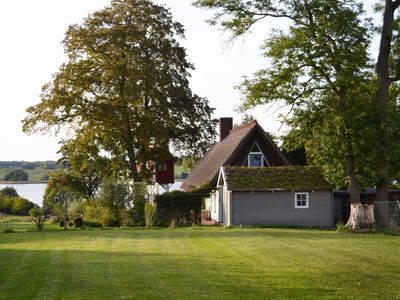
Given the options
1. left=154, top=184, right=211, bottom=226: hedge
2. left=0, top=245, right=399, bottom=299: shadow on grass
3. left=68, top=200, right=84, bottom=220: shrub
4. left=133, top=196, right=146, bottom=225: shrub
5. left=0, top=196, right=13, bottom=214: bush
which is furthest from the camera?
left=0, top=196, right=13, bottom=214: bush

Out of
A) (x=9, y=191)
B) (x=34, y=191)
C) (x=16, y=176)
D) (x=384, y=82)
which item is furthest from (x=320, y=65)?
(x=16, y=176)

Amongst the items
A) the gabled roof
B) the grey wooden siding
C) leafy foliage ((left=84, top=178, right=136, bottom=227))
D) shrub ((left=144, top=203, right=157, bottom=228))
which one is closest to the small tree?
leafy foliage ((left=84, top=178, right=136, bottom=227))

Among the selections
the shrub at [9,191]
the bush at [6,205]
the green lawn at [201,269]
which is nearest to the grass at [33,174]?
the shrub at [9,191]

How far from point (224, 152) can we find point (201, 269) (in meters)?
31.2

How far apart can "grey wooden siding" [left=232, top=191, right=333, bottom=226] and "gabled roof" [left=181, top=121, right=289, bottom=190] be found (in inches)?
220

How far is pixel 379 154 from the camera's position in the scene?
34.9 metres

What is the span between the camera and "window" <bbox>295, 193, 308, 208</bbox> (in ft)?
128

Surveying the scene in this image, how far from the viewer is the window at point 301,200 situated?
3916 cm

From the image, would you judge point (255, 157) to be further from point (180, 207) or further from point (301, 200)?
point (180, 207)

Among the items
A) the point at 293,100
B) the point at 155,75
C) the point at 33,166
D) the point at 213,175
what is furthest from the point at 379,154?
the point at 33,166

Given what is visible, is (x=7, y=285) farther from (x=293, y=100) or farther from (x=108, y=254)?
(x=293, y=100)

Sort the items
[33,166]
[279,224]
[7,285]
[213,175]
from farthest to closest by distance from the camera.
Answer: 1. [33,166]
2. [213,175]
3. [279,224]
4. [7,285]

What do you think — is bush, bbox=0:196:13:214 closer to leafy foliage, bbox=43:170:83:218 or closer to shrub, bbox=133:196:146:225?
leafy foliage, bbox=43:170:83:218

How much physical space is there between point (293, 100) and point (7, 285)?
24207mm
